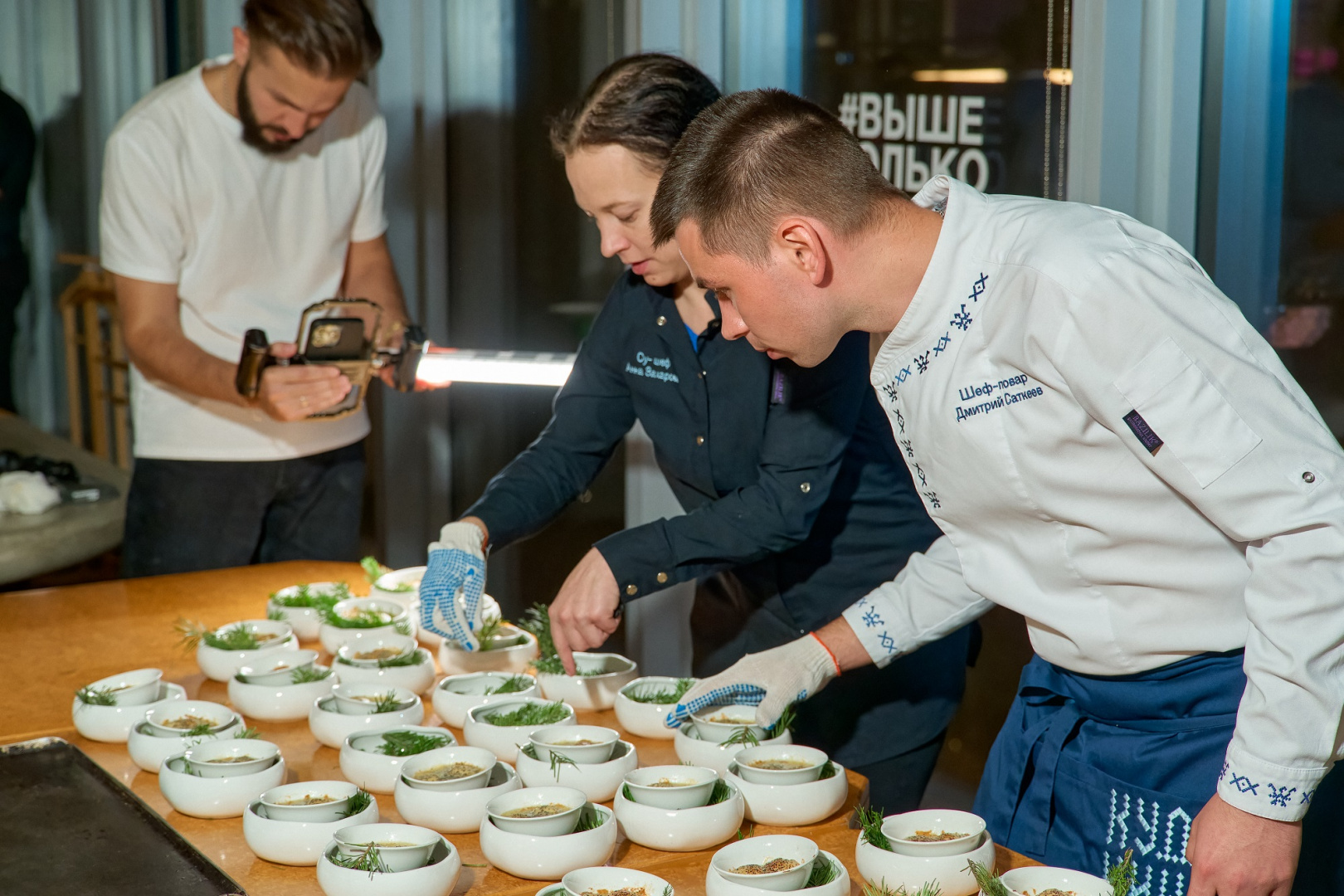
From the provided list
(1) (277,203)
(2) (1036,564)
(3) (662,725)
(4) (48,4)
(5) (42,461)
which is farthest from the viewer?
(4) (48,4)

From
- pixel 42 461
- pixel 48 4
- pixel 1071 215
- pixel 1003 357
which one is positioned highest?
pixel 48 4

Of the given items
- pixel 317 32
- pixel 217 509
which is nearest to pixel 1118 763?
pixel 317 32

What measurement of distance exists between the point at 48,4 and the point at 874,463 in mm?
5420

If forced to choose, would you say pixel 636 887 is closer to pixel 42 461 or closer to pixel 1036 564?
pixel 1036 564

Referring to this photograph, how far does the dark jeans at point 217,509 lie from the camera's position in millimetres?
3053

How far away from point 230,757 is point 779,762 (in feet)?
2.20

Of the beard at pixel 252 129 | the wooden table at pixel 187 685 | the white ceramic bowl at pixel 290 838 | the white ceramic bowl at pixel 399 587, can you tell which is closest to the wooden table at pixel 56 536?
the wooden table at pixel 187 685

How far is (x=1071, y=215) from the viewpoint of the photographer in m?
1.40

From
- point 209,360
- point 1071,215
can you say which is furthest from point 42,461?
point 1071,215

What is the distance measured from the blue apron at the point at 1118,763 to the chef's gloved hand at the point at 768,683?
0.91 ft

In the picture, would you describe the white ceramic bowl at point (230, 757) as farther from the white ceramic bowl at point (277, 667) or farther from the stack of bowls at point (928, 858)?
the stack of bowls at point (928, 858)

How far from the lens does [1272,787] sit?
125 cm

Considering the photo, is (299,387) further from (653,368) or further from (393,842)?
(393,842)

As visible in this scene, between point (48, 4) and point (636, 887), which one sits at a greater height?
point (48, 4)
